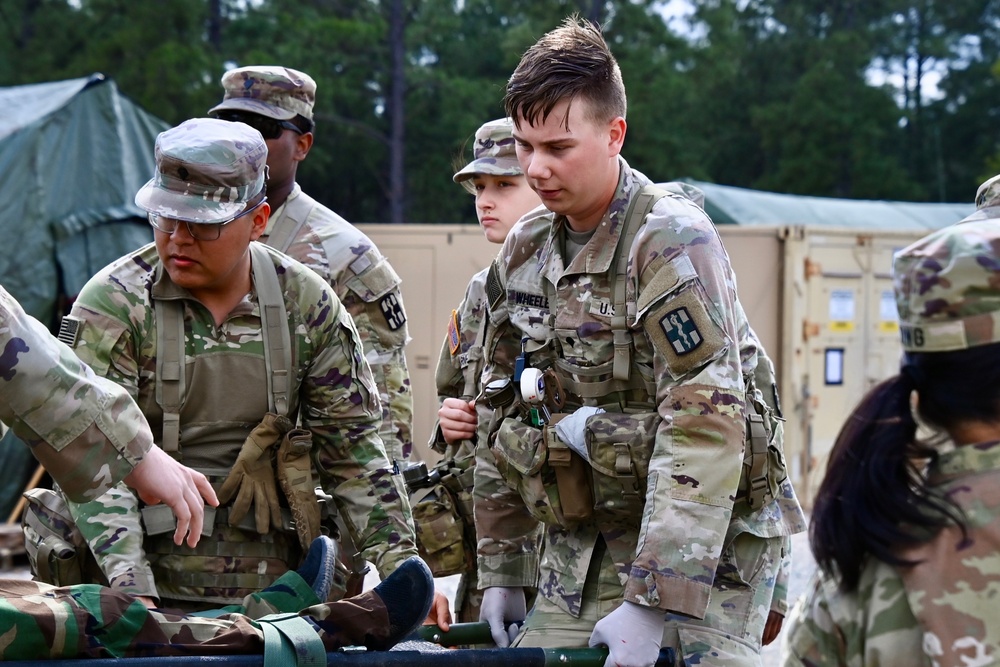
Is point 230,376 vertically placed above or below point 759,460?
above

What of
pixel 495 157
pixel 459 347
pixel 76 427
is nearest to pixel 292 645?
pixel 76 427

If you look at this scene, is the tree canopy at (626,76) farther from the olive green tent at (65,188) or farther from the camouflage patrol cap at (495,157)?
the camouflage patrol cap at (495,157)

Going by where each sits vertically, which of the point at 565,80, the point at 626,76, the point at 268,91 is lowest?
the point at 565,80

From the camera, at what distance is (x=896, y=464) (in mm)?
2064

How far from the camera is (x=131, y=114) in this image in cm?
1090

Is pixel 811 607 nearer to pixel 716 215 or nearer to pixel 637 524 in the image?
pixel 637 524

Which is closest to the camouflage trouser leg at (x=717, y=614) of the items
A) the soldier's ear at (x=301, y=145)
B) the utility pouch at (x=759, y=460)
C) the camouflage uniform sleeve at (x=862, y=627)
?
the utility pouch at (x=759, y=460)

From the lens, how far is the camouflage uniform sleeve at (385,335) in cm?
501

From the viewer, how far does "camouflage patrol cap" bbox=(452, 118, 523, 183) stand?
4.67 metres

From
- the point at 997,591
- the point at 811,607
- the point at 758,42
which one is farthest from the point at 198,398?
the point at 758,42

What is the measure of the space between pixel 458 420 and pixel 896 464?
7.77ft

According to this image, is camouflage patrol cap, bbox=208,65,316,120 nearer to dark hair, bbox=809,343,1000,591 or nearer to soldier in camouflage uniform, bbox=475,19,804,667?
soldier in camouflage uniform, bbox=475,19,804,667

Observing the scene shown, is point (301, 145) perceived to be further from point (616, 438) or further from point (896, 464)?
point (896, 464)

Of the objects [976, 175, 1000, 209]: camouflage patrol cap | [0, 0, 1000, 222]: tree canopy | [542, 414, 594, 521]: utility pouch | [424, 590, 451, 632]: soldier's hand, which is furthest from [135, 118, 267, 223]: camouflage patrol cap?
[0, 0, 1000, 222]: tree canopy
